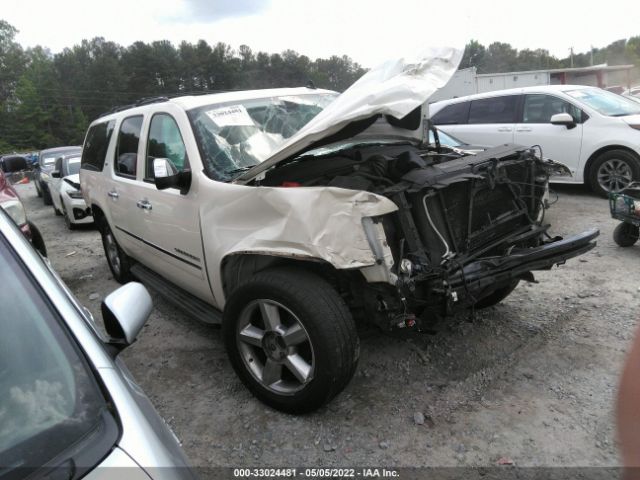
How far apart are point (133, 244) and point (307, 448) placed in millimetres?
3008

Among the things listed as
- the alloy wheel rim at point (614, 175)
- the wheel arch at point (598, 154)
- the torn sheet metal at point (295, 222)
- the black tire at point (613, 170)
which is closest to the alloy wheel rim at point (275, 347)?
the torn sheet metal at point (295, 222)

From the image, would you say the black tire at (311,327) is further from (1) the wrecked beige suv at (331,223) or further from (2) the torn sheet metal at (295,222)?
(2) the torn sheet metal at (295,222)

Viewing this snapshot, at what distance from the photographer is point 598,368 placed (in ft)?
10.4

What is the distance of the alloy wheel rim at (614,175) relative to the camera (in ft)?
24.2

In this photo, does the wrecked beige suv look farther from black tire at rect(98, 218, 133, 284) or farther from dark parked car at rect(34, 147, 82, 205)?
dark parked car at rect(34, 147, 82, 205)

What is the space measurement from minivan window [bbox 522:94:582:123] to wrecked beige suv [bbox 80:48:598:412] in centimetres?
537

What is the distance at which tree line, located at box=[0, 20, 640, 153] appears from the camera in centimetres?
5288

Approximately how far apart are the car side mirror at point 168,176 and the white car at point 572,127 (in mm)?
5799

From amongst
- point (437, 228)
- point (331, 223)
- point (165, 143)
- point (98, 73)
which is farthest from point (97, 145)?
point (98, 73)

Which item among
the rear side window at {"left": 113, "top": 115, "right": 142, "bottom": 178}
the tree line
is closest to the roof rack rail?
the rear side window at {"left": 113, "top": 115, "right": 142, "bottom": 178}

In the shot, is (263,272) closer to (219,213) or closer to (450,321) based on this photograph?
(219,213)

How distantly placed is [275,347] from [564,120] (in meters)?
6.87

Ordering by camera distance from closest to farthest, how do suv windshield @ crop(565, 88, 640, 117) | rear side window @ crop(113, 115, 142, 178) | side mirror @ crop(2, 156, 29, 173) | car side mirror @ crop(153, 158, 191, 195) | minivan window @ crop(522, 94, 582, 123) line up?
1. car side mirror @ crop(153, 158, 191, 195)
2. rear side window @ crop(113, 115, 142, 178)
3. side mirror @ crop(2, 156, 29, 173)
4. suv windshield @ crop(565, 88, 640, 117)
5. minivan window @ crop(522, 94, 582, 123)

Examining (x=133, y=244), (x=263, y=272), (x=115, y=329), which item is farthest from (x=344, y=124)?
(x=133, y=244)
